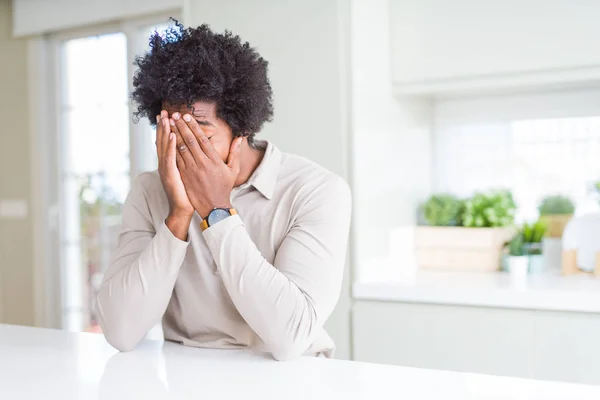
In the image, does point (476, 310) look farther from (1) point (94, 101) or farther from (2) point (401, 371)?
(1) point (94, 101)

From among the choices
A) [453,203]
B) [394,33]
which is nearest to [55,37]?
[394,33]

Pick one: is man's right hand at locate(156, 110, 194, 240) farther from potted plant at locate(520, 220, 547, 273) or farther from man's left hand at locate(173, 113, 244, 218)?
potted plant at locate(520, 220, 547, 273)

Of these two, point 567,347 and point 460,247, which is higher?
point 460,247

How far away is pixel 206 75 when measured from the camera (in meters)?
1.31

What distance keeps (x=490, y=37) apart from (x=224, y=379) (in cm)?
171

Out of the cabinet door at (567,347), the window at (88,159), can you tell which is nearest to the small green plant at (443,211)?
the cabinet door at (567,347)

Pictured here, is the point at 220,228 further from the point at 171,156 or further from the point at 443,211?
the point at 443,211

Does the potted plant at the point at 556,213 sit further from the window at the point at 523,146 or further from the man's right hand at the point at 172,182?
the man's right hand at the point at 172,182

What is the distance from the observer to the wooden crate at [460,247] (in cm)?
250

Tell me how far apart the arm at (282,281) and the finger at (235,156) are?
150mm

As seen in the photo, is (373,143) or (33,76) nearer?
(373,143)

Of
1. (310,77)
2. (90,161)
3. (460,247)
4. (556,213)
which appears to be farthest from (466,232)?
(90,161)

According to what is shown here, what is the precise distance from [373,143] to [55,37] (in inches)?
84.3

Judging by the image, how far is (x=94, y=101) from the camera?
3600mm
